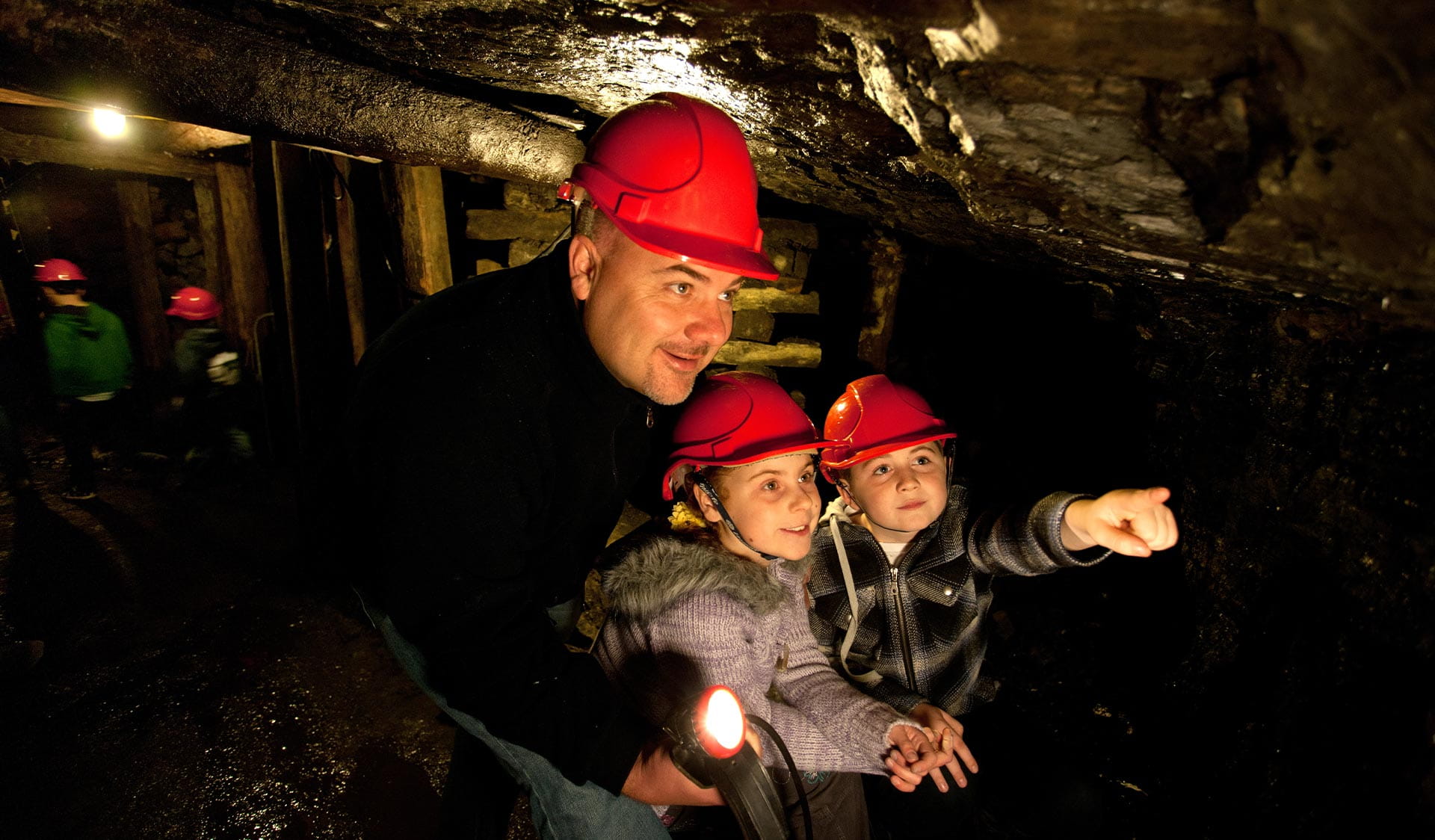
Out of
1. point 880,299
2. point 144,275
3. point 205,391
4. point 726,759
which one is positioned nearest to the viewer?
point 726,759

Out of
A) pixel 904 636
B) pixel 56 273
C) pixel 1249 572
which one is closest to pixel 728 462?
pixel 904 636

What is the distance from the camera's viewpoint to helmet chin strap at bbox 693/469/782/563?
2.42 meters

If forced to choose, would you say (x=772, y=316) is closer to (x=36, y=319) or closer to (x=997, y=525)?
(x=997, y=525)

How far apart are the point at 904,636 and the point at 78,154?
992cm

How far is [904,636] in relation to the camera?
8.80 ft

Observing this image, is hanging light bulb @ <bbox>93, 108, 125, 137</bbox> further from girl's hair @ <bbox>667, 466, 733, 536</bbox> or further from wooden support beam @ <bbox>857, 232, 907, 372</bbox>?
wooden support beam @ <bbox>857, 232, 907, 372</bbox>

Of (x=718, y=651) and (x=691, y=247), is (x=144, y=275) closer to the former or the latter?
(x=691, y=247)

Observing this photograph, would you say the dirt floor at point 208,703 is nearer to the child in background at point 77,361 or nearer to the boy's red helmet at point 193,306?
the child in background at point 77,361

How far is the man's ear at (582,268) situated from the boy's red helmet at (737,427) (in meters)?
0.80

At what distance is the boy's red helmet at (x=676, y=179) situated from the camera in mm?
1828

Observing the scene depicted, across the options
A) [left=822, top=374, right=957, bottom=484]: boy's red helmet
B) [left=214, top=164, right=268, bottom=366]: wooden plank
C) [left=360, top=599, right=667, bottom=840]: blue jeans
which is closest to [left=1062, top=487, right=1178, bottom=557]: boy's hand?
[left=822, top=374, right=957, bottom=484]: boy's red helmet

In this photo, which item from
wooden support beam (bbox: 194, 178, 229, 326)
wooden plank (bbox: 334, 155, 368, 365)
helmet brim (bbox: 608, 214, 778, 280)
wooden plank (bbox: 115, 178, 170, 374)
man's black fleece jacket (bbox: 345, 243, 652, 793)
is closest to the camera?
man's black fleece jacket (bbox: 345, 243, 652, 793)

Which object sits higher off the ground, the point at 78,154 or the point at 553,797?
the point at 78,154

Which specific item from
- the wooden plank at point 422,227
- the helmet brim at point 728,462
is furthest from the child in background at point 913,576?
the wooden plank at point 422,227
